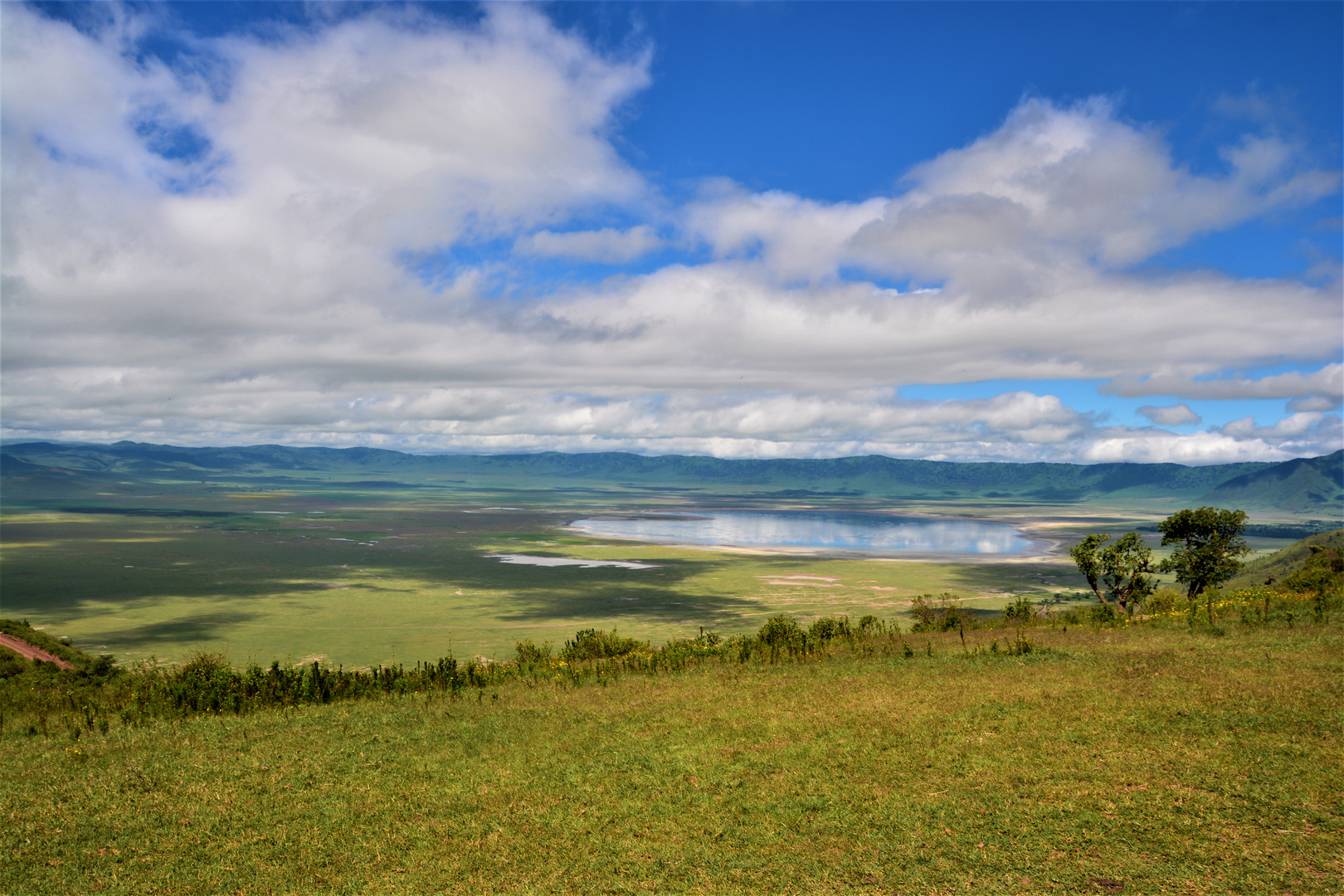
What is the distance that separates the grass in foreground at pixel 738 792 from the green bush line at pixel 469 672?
1657 mm

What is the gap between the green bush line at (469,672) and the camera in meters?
19.0

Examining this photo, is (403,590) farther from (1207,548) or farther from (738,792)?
(738,792)

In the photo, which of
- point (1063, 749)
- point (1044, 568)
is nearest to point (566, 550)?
point (1044, 568)

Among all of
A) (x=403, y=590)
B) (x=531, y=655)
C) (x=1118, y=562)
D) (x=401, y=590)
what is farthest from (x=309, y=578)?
(x=1118, y=562)

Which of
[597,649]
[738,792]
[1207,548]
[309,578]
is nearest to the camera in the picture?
[738,792]

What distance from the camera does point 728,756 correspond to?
46.2 feet

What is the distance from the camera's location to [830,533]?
15625cm

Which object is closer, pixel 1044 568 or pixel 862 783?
pixel 862 783

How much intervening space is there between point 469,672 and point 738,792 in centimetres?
1206

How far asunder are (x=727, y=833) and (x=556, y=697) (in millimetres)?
9013

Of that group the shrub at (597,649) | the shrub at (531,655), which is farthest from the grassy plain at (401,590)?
the shrub at (597,649)

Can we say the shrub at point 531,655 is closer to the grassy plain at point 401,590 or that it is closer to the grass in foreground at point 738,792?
the grass in foreground at point 738,792

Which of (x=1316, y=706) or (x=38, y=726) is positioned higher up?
(x=1316, y=706)

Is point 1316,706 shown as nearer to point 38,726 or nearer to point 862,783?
point 862,783
